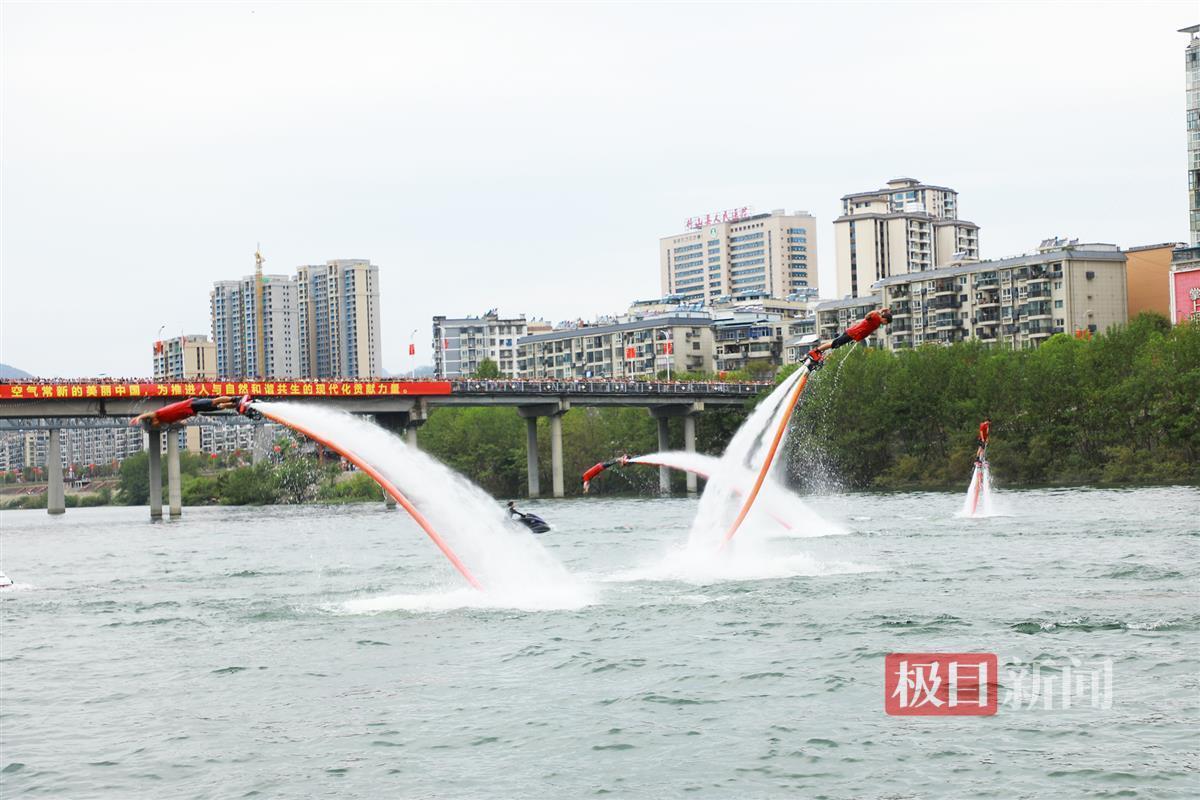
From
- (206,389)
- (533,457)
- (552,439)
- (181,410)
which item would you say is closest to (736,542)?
(181,410)

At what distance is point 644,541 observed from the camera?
6862 centimetres

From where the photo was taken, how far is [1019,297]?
179 metres

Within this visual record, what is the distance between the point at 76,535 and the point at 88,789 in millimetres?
84939

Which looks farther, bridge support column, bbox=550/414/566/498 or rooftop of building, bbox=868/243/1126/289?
Answer: rooftop of building, bbox=868/243/1126/289

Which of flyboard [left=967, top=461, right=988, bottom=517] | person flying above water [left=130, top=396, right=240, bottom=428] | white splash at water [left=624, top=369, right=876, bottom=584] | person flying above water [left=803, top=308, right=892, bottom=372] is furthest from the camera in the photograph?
flyboard [left=967, top=461, right=988, bottom=517]

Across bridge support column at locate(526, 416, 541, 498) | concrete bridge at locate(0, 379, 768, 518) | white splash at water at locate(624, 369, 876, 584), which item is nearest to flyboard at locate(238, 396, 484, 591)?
white splash at water at locate(624, 369, 876, 584)

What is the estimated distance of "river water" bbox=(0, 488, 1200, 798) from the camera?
23547mm

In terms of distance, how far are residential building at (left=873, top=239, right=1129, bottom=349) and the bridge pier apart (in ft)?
167

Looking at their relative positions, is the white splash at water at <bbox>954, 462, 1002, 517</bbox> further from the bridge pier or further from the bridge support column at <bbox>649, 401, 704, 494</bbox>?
the bridge support column at <bbox>649, 401, 704, 494</bbox>

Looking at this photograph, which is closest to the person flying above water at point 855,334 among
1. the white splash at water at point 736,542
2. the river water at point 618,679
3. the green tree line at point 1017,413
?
the white splash at water at point 736,542

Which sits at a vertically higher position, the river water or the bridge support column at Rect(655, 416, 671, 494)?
the bridge support column at Rect(655, 416, 671, 494)

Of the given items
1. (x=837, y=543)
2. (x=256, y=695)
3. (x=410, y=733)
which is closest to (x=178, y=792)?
(x=410, y=733)

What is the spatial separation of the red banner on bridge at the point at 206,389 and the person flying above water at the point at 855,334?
243 ft

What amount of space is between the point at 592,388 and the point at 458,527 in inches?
4400
